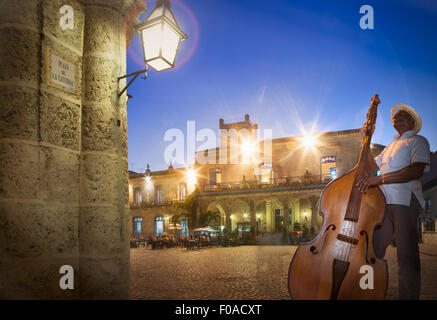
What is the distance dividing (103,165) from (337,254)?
247 cm

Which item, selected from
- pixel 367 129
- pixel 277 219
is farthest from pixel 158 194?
pixel 367 129

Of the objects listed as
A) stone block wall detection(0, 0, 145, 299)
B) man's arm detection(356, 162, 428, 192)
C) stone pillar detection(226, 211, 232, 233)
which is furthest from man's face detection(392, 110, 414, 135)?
stone pillar detection(226, 211, 232, 233)

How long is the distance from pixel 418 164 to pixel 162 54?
8.76 ft

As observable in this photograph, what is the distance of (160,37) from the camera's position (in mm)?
3412

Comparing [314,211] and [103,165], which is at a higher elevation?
[103,165]

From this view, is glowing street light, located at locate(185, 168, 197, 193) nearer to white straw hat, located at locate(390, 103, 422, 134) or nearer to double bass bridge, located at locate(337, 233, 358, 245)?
white straw hat, located at locate(390, 103, 422, 134)

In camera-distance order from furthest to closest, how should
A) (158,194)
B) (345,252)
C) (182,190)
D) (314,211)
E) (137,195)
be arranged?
(137,195) → (158,194) → (182,190) → (314,211) → (345,252)

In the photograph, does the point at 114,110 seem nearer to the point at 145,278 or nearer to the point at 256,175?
the point at 145,278

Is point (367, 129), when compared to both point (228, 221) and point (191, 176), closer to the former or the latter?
point (228, 221)

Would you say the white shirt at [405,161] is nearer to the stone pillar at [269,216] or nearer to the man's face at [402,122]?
the man's face at [402,122]

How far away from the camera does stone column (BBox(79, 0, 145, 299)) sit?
325 cm

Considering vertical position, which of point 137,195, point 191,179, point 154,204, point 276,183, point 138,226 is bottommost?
point 138,226

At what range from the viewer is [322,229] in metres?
2.67
